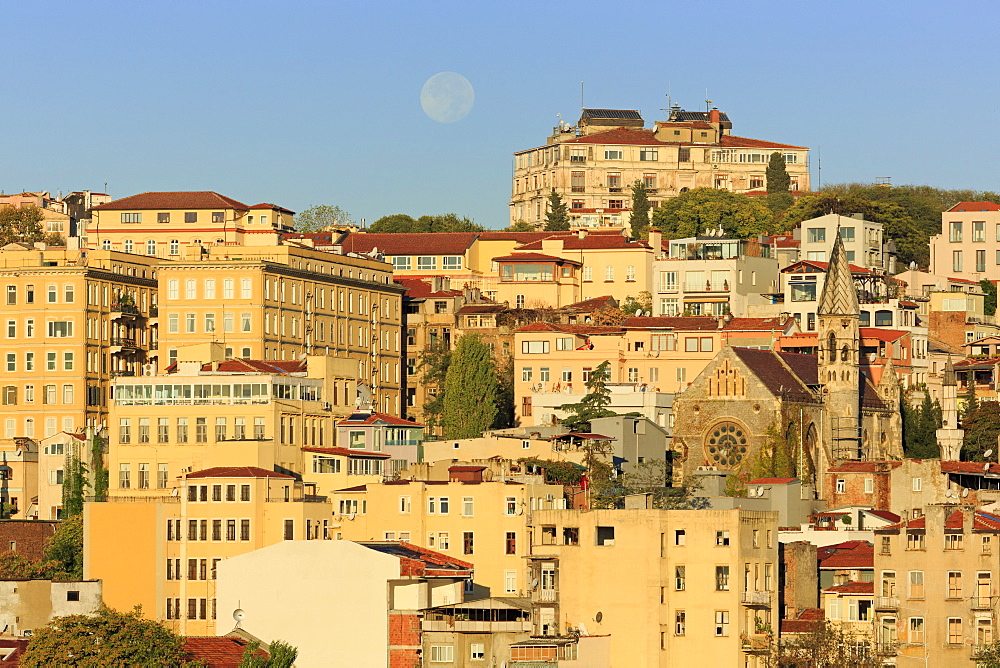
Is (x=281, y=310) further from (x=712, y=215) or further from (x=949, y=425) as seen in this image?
(x=712, y=215)

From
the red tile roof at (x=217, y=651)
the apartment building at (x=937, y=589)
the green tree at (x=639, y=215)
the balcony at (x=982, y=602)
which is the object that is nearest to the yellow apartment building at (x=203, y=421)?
the red tile roof at (x=217, y=651)

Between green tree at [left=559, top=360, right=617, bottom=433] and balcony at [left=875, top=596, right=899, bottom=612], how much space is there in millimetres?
27174

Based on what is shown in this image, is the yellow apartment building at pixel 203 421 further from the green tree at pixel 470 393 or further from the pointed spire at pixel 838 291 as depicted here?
the pointed spire at pixel 838 291

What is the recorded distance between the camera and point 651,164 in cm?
18400

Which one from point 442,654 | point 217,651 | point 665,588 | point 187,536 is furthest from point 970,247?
point 217,651

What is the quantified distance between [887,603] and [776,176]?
9537cm

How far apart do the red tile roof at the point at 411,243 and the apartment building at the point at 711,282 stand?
16610mm

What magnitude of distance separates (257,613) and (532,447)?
85.2 ft

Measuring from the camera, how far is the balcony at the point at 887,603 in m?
89.8

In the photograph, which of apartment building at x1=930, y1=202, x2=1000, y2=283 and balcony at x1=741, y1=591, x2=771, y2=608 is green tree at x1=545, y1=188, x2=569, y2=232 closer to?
apartment building at x1=930, y1=202, x2=1000, y2=283

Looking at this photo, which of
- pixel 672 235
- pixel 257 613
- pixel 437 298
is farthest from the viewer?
pixel 672 235

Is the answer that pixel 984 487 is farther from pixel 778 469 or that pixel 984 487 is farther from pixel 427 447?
pixel 427 447

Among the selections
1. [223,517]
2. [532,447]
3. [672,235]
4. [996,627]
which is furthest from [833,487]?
[672,235]

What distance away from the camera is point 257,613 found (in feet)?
281
